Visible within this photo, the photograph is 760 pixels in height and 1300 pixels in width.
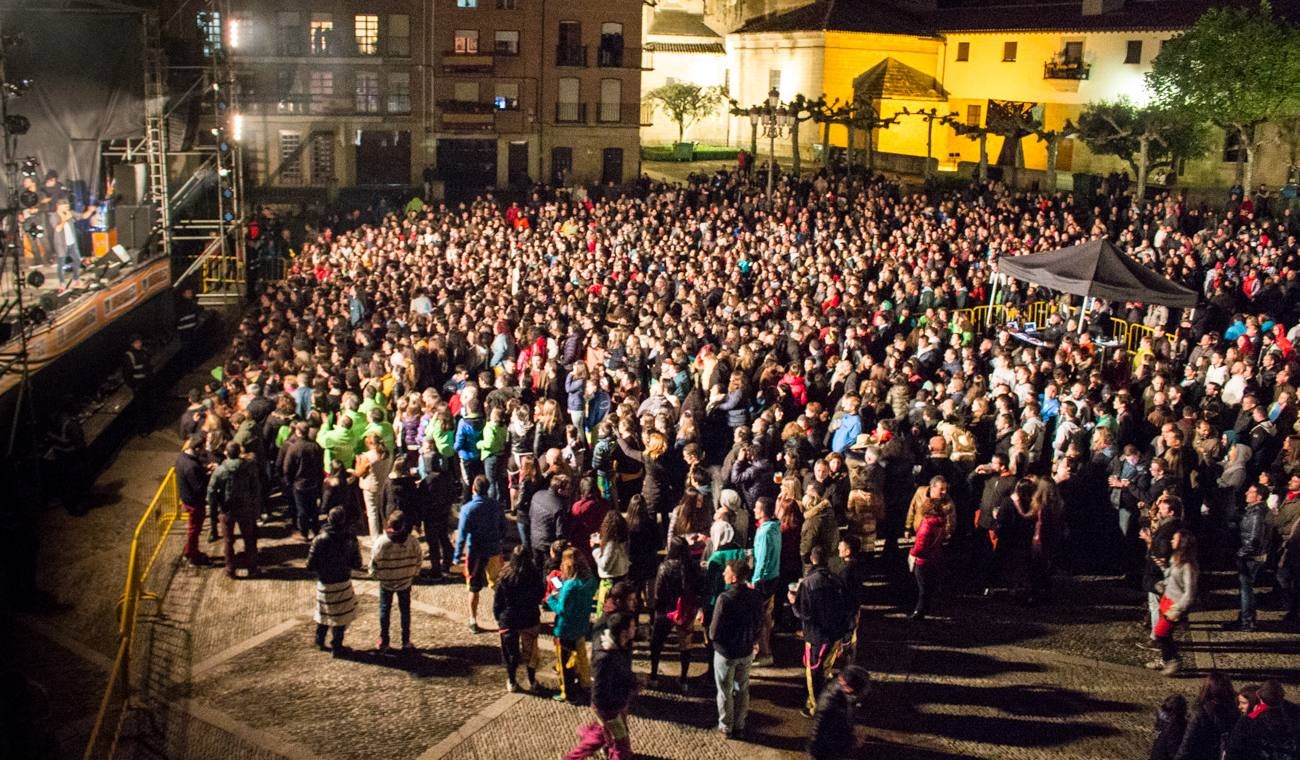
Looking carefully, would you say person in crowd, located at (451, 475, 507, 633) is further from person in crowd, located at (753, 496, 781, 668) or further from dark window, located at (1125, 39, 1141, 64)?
dark window, located at (1125, 39, 1141, 64)

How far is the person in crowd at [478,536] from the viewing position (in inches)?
366

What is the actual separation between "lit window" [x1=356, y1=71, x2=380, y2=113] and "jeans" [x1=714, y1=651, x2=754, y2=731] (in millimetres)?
38241

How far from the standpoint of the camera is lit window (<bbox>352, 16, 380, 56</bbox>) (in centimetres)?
4238

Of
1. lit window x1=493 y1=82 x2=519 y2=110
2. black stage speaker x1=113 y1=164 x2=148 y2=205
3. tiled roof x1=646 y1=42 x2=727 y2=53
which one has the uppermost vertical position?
tiled roof x1=646 y1=42 x2=727 y2=53

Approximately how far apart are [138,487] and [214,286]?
1051 cm

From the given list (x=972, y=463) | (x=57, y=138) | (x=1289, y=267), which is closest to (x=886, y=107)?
(x=1289, y=267)

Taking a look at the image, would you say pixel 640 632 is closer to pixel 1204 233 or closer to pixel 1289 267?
pixel 1289 267

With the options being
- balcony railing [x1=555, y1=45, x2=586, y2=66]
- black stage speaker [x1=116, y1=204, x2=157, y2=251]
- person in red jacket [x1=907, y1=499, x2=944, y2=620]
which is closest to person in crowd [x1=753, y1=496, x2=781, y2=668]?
person in red jacket [x1=907, y1=499, x2=944, y2=620]

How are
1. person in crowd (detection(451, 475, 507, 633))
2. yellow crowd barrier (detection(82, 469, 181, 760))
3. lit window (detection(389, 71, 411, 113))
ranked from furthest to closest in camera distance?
lit window (detection(389, 71, 411, 113))
person in crowd (detection(451, 475, 507, 633))
yellow crowd barrier (detection(82, 469, 181, 760))

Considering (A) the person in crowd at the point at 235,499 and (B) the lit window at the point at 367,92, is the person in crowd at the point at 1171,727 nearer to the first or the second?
(A) the person in crowd at the point at 235,499

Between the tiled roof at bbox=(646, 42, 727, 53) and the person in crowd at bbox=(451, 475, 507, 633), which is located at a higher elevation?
the tiled roof at bbox=(646, 42, 727, 53)

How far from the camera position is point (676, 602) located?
8750mm

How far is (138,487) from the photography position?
13.8 meters

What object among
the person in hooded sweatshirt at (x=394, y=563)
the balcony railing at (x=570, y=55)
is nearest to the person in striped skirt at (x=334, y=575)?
the person in hooded sweatshirt at (x=394, y=563)
